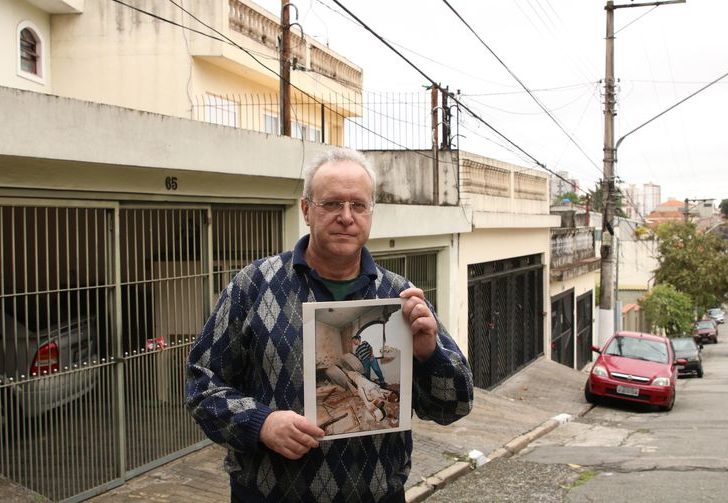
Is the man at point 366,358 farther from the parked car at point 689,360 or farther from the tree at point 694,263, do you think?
the tree at point 694,263

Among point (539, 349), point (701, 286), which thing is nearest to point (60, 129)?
point (539, 349)

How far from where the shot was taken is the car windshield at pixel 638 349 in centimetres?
1478

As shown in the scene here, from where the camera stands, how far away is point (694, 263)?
3697cm

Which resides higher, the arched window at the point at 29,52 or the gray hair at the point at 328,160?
the arched window at the point at 29,52

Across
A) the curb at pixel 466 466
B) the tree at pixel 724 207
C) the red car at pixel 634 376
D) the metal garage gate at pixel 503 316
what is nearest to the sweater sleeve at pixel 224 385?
the curb at pixel 466 466

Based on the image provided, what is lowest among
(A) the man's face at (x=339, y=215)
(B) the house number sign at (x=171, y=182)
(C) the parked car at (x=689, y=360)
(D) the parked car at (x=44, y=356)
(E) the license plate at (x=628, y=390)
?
(C) the parked car at (x=689, y=360)

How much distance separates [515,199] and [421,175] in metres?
4.25

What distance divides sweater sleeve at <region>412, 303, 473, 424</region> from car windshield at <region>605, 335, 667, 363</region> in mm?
13005

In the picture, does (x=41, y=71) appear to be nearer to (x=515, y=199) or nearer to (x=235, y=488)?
(x=515, y=199)

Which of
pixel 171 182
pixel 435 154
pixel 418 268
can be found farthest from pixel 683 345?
pixel 171 182

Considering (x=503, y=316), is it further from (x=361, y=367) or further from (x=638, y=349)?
(x=361, y=367)

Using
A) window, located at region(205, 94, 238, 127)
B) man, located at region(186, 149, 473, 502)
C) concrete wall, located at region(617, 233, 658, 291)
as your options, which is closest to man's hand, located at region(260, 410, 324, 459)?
man, located at region(186, 149, 473, 502)

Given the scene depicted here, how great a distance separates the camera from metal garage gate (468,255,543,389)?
14.4m

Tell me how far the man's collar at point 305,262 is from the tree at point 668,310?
107 feet
